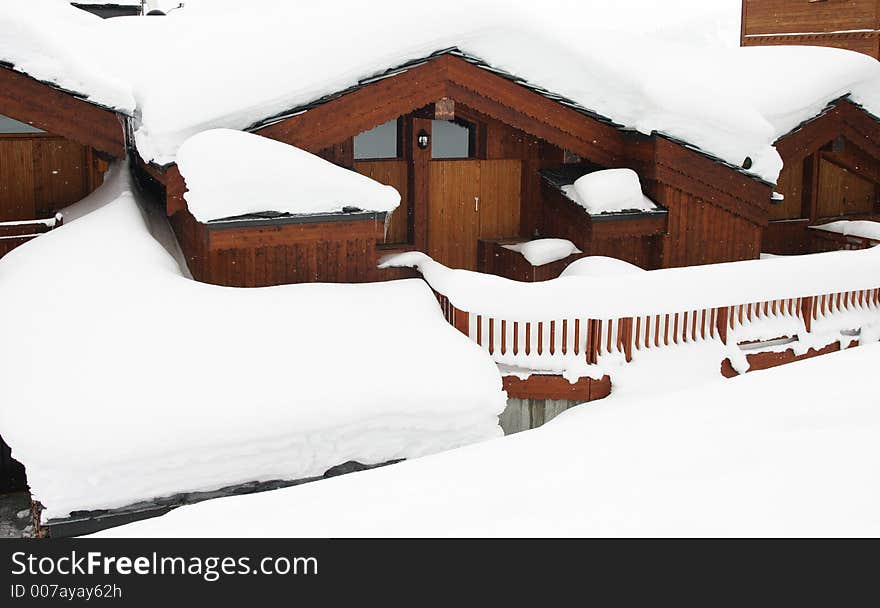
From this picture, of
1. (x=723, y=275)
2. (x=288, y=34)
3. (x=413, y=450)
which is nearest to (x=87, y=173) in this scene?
(x=288, y=34)

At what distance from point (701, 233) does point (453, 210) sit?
4.11m

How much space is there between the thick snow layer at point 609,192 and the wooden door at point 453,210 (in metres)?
1.54

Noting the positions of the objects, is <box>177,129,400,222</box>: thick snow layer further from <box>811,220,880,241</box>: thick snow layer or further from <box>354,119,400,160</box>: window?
<box>811,220,880,241</box>: thick snow layer

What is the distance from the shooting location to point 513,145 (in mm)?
13867

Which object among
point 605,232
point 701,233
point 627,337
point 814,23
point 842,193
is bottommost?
point 627,337

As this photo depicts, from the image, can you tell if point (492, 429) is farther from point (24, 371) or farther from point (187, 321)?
point (24, 371)

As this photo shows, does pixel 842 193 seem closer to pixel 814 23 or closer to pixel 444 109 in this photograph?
pixel 814 23

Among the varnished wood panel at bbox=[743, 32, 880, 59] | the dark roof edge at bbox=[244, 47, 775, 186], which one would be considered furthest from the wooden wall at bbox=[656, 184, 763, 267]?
the varnished wood panel at bbox=[743, 32, 880, 59]

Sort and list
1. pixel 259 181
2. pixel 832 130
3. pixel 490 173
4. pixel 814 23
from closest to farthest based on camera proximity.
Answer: pixel 259 181, pixel 490 173, pixel 832 130, pixel 814 23

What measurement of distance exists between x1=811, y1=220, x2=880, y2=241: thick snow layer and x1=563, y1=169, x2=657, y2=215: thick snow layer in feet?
18.9

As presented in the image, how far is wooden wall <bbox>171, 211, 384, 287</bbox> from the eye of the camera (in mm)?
10461

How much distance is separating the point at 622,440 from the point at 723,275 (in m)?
6.86

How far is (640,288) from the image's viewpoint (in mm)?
10375

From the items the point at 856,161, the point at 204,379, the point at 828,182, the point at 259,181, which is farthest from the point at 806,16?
the point at 204,379
